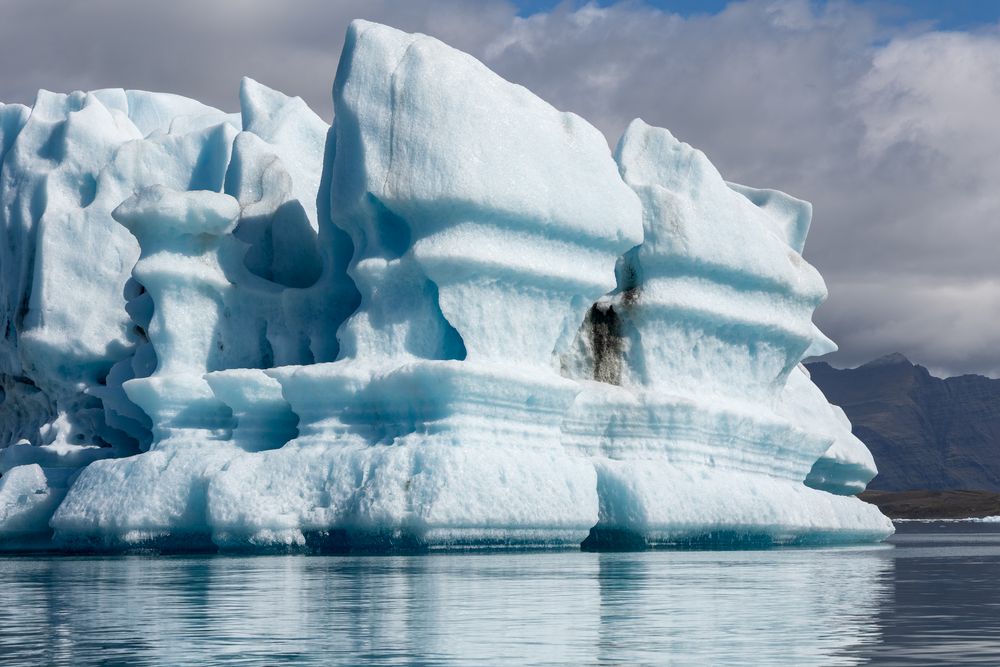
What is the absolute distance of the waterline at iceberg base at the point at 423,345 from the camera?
15.0m

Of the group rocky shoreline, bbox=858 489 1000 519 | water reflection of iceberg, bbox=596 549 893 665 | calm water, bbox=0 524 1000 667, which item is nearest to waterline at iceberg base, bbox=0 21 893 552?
calm water, bbox=0 524 1000 667

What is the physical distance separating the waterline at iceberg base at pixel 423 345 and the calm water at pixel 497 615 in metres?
3.01

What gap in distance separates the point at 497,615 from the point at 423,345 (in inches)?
356

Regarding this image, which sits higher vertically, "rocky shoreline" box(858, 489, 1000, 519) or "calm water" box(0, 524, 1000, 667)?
"rocky shoreline" box(858, 489, 1000, 519)

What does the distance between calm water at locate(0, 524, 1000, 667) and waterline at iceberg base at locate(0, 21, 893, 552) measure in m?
3.01

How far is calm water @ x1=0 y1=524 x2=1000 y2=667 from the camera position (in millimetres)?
5465

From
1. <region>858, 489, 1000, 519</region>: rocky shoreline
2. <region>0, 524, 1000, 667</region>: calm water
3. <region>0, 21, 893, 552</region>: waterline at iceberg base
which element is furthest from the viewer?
<region>858, 489, 1000, 519</region>: rocky shoreline

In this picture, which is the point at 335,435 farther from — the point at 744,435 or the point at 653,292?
the point at 744,435

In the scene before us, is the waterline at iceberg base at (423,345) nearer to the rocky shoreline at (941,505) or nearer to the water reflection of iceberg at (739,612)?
the water reflection of iceberg at (739,612)

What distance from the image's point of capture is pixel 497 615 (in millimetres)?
7008

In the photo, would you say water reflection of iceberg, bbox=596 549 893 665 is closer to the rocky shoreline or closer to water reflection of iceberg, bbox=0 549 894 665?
water reflection of iceberg, bbox=0 549 894 665

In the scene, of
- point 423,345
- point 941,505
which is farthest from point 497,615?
point 941,505

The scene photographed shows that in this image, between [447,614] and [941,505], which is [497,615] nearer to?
[447,614]

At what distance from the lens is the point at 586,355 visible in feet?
60.7
